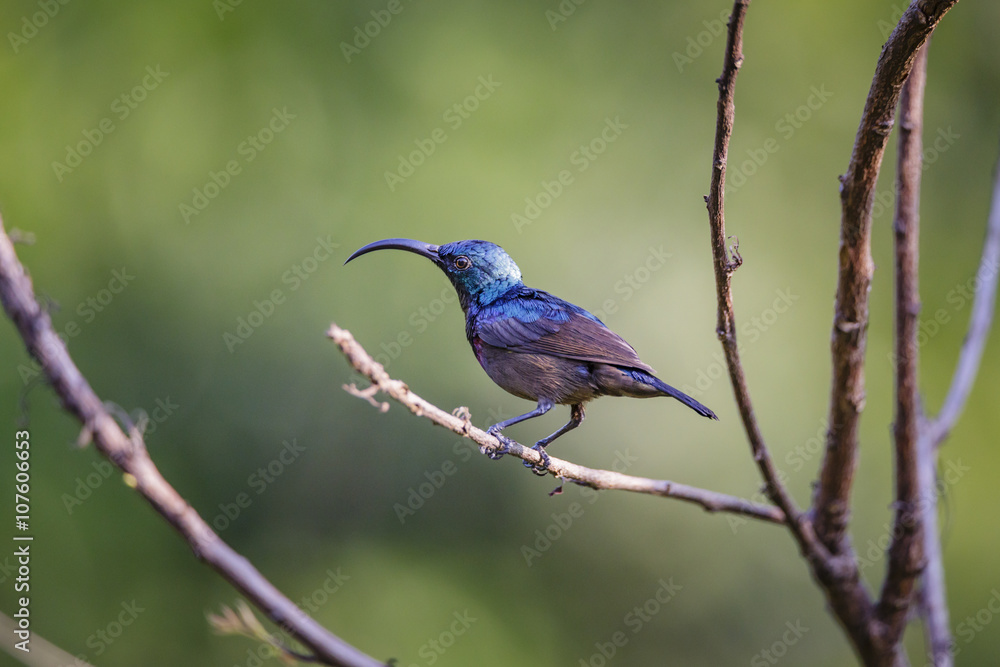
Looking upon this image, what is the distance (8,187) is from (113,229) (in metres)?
0.86

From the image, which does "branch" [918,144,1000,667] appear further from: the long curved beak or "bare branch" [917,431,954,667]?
the long curved beak

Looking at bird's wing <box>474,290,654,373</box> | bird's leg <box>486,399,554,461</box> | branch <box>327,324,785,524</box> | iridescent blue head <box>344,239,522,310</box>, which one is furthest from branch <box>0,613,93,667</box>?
iridescent blue head <box>344,239,522,310</box>

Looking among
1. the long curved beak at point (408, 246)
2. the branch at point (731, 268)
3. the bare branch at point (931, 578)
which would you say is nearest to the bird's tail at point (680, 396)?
the branch at point (731, 268)

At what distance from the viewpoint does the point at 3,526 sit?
6.05m

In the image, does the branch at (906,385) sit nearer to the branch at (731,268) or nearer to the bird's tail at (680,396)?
the branch at (731,268)

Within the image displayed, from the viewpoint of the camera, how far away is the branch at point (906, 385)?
116 inches

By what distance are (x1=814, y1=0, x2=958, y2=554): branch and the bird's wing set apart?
0.76 metres

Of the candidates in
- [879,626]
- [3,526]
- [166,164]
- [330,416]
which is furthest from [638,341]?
[3,526]

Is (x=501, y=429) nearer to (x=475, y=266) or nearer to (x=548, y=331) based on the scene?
(x=548, y=331)

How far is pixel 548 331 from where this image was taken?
3.41m

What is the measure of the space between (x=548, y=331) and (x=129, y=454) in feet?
7.53

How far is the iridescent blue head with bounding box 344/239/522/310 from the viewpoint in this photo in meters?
3.63

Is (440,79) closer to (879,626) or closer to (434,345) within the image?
(434,345)

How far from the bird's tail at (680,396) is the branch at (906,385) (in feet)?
2.68
